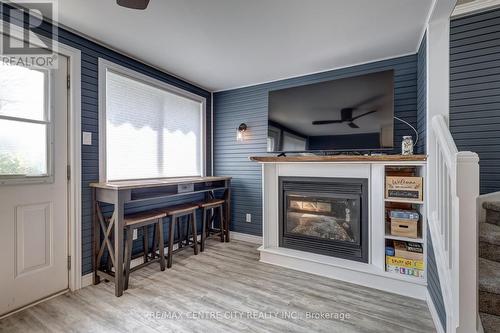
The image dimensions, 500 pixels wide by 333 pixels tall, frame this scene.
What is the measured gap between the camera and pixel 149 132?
126 inches

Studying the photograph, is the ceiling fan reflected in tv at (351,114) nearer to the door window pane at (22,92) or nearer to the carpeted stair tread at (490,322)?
the carpeted stair tread at (490,322)

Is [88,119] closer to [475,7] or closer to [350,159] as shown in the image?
[350,159]

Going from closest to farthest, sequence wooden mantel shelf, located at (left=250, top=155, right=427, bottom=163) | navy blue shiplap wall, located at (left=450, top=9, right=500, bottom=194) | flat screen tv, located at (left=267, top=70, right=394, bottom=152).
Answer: navy blue shiplap wall, located at (left=450, top=9, right=500, bottom=194) → wooden mantel shelf, located at (left=250, top=155, right=427, bottom=163) → flat screen tv, located at (left=267, top=70, right=394, bottom=152)

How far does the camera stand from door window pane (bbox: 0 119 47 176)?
6.41ft

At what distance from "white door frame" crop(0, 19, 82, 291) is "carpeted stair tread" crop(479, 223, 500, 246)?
3.44 metres

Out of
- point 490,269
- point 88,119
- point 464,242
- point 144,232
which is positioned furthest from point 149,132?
point 490,269

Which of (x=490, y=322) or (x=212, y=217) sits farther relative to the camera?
(x=212, y=217)

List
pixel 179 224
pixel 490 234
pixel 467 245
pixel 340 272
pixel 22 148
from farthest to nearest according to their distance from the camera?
pixel 179 224 < pixel 340 272 < pixel 22 148 < pixel 490 234 < pixel 467 245

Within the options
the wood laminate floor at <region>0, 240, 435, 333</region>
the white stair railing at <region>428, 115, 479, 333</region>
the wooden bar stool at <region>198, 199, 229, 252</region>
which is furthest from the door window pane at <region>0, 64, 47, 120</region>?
the white stair railing at <region>428, 115, 479, 333</region>

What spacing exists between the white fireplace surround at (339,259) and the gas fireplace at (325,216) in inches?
2.5

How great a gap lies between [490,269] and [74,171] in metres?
3.43

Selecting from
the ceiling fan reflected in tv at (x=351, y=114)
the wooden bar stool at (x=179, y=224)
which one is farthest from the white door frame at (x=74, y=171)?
the ceiling fan reflected in tv at (x=351, y=114)

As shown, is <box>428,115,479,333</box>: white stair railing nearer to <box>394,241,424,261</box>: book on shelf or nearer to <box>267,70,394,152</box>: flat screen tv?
<box>394,241,424,261</box>: book on shelf

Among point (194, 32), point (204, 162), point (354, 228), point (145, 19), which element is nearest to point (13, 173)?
point (145, 19)
